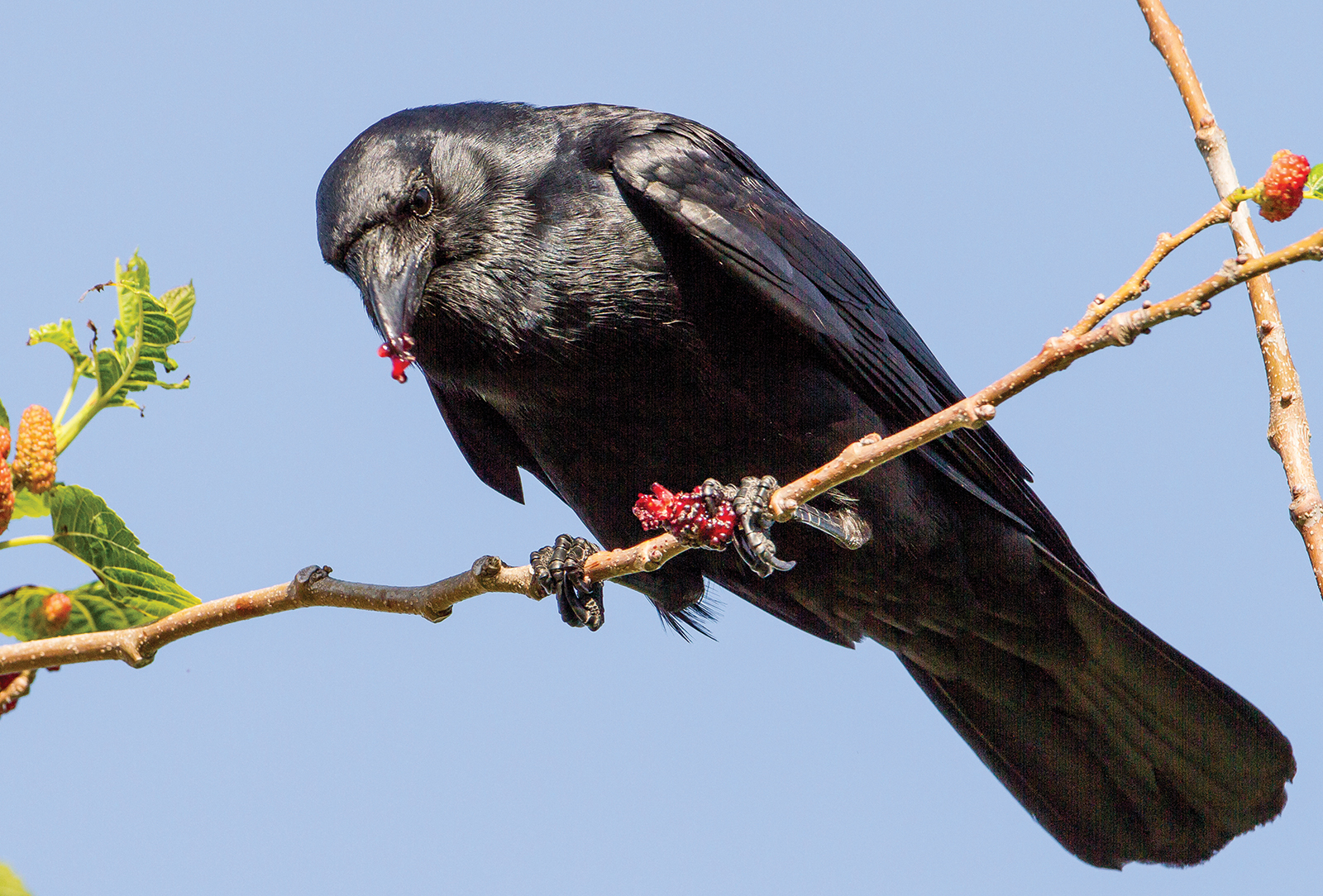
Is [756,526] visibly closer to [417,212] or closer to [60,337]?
[417,212]

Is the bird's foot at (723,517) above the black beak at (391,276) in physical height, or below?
below

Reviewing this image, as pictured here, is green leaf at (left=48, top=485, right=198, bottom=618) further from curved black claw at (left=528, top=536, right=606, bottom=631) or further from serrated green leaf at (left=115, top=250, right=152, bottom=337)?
curved black claw at (left=528, top=536, right=606, bottom=631)

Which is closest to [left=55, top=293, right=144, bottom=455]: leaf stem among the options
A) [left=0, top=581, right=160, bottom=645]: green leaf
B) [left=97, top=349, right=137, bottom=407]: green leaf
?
[left=97, top=349, right=137, bottom=407]: green leaf

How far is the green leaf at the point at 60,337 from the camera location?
3.18 m

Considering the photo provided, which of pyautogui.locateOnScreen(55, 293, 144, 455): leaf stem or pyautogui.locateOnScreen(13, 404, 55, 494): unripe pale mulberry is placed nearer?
pyautogui.locateOnScreen(13, 404, 55, 494): unripe pale mulberry

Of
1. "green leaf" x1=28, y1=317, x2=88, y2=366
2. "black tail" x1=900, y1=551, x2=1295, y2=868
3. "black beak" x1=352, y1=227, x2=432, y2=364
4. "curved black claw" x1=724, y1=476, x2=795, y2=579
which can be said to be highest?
"black beak" x1=352, y1=227, x2=432, y2=364

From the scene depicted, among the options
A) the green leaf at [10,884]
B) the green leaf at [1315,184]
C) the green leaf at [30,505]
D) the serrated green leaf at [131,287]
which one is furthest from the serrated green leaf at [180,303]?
the green leaf at [1315,184]

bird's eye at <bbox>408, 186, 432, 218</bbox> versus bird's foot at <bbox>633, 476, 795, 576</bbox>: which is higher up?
bird's eye at <bbox>408, 186, 432, 218</bbox>

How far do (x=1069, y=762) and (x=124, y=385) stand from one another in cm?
399

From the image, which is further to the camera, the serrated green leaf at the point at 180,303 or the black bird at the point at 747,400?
the black bird at the point at 747,400

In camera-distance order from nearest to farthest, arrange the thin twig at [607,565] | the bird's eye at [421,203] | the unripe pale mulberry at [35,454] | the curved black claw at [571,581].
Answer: the thin twig at [607,565] < the unripe pale mulberry at [35,454] < the bird's eye at [421,203] < the curved black claw at [571,581]

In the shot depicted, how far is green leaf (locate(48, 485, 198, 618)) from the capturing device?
3117mm

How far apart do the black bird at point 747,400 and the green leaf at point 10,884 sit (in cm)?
242

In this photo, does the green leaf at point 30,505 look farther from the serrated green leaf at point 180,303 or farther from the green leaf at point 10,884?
the green leaf at point 10,884
